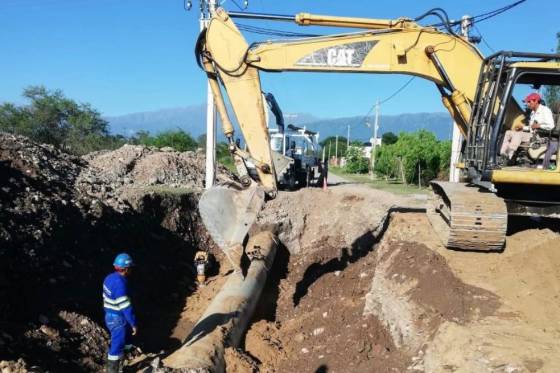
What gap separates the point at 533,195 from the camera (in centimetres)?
794

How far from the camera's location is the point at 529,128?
779 cm

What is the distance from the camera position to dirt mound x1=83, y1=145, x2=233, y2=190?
51.4ft

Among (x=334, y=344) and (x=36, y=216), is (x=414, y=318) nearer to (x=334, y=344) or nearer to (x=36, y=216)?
(x=334, y=344)

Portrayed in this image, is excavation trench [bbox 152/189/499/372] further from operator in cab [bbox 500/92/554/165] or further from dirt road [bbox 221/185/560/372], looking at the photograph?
operator in cab [bbox 500/92/554/165]

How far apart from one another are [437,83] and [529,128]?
1606 mm

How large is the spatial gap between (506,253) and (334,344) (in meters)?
3.00

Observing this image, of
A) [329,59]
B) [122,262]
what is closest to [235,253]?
[122,262]

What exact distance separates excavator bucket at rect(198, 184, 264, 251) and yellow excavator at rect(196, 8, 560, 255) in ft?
0.06

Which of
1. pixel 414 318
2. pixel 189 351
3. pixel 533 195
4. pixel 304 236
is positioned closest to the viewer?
pixel 189 351

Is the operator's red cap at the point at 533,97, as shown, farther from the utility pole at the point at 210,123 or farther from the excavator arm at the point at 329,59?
the utility pole at the point at 210,123

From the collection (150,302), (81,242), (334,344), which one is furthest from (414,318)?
(81,242)

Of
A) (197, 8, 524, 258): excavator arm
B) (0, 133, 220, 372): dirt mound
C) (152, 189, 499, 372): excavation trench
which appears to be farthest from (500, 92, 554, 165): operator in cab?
(0, 133, 220, 372): dirt mound

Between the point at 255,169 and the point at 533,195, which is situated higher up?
the point at 255,169

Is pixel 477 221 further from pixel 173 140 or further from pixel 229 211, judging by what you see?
pixel 173 140
